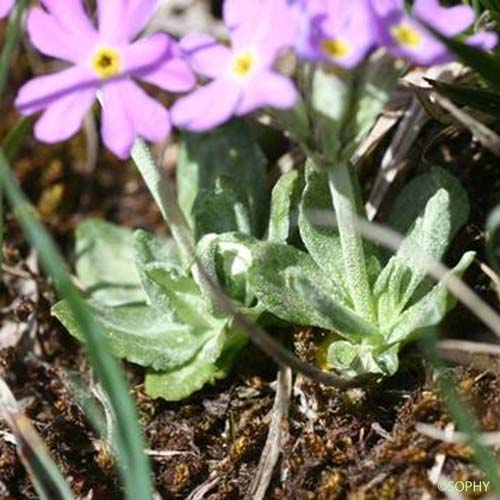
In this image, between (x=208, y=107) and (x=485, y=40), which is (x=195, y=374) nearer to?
(x=208, y=107)

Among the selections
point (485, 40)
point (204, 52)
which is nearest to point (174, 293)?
point (204, 52)

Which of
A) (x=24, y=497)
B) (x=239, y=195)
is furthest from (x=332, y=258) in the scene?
(x=24, y=497)

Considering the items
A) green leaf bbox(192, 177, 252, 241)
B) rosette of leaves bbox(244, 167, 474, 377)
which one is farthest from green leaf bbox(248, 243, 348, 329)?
green leaf bbox(192, 177, 252, 241)

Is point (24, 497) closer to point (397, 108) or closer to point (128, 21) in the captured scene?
point (128, 21)

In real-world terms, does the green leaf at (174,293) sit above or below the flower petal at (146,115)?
below

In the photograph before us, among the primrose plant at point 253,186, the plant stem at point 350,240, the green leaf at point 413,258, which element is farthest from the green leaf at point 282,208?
the green leaf at point 413,258

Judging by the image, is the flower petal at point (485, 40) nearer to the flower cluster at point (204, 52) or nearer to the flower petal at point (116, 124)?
the flower cluster at point (204, 52)
